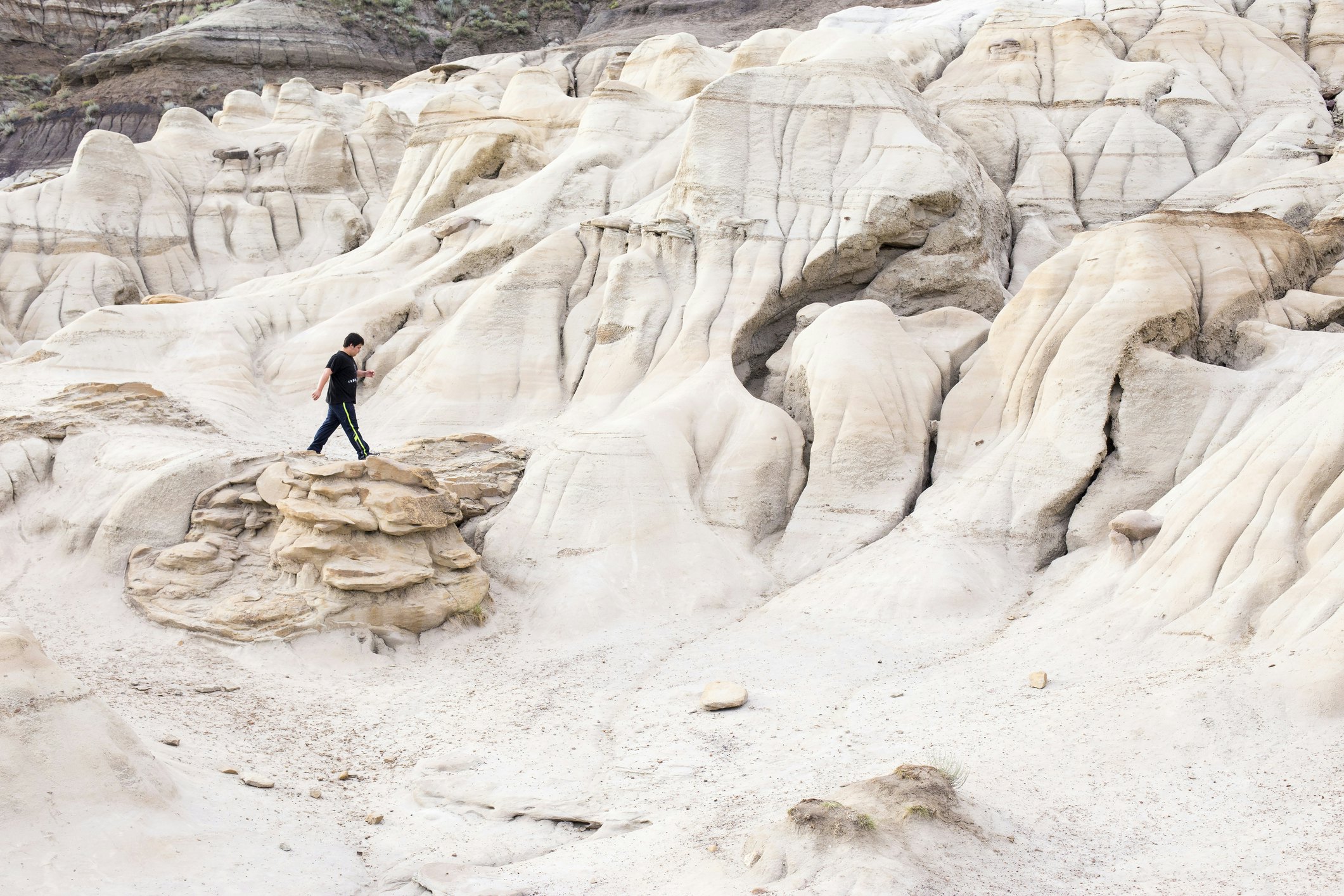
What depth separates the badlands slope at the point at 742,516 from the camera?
20.0ft

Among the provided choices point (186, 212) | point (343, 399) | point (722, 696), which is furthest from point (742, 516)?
point (186, 212)

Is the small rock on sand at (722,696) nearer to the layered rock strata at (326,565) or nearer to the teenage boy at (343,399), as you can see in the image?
the layered rock strata at (326,565)

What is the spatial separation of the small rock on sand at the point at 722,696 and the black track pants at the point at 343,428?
185 inches

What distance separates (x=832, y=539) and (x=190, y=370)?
820 centimetres

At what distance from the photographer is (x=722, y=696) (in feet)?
28.0

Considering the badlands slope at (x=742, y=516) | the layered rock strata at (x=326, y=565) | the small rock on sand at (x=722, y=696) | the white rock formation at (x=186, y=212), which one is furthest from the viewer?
the white rock formation at (x=186, y=212)

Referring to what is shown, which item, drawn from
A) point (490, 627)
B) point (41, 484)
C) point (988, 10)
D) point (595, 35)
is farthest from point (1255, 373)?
point (595, 35)

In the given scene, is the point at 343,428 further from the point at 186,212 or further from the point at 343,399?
the point at 186,212

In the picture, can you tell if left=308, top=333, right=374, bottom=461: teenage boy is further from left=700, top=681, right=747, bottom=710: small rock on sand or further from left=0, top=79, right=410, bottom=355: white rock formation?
left=0, top=79, right=410, bottom=355: white rock formation

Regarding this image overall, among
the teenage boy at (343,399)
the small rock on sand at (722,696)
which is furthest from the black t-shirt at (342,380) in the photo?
the small rock on sand at (722,696)

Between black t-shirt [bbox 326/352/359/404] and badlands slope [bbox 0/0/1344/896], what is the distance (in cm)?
106

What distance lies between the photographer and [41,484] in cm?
1162

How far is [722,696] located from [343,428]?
5265mm

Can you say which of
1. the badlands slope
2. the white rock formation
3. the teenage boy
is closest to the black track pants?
the teenage boy
